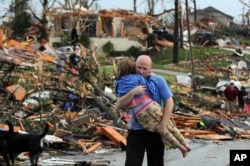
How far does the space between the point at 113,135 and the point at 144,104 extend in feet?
24.5

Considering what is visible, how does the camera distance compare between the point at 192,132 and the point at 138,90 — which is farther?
the point at 192,132

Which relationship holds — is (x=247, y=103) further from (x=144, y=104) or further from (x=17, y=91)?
(x=144, y=104)

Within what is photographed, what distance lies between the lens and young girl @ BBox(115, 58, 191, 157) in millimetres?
6414

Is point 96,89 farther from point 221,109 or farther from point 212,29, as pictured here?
point 212,29

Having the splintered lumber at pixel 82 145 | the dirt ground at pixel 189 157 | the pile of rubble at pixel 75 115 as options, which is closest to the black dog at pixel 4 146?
the dirt ground at pixel 189 157

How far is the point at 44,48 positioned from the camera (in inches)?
1531

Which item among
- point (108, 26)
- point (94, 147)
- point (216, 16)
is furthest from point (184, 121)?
point (216, 16)

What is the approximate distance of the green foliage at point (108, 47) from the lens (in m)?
53.8

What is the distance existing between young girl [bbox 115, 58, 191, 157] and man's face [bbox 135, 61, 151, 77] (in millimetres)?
44

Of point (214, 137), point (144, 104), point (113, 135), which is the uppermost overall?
point (144, 104)

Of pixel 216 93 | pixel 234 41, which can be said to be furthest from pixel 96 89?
pixel 234 41

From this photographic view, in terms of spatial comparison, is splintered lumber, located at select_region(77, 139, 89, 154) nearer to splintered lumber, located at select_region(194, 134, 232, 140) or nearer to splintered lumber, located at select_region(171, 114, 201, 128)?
splintered lumber, located at select_region(194, 134, 232, 140)

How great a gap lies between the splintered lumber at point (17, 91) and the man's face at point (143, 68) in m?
11.0

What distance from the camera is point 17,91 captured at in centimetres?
1773
